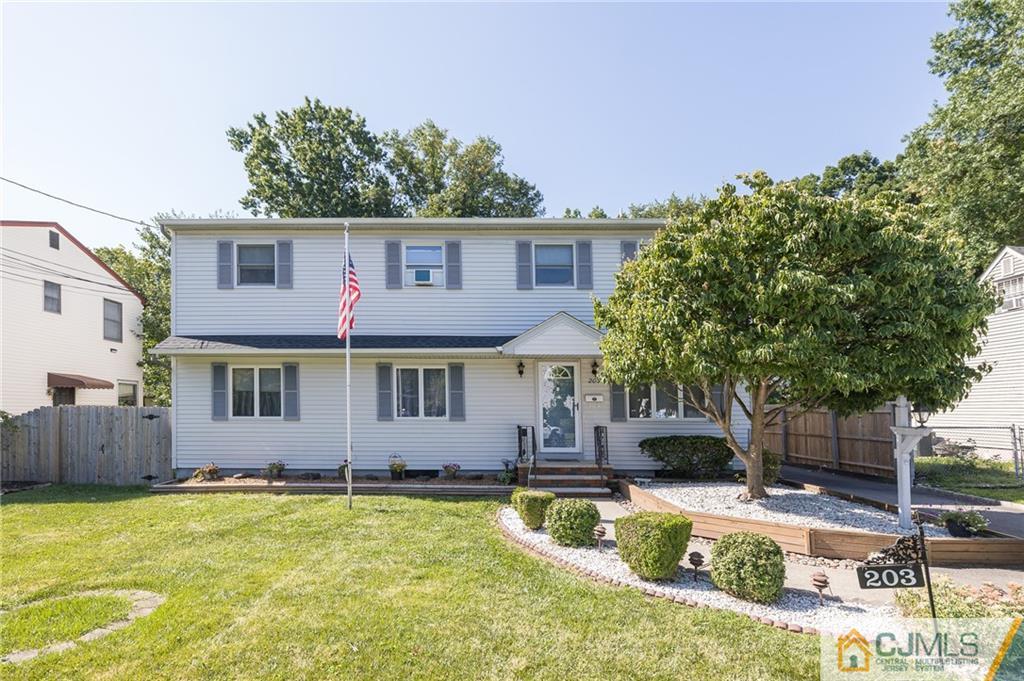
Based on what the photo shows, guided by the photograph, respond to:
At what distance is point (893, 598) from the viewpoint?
5102 mm

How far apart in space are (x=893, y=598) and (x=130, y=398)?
2526cm

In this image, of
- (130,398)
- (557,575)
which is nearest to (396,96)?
(557,575)

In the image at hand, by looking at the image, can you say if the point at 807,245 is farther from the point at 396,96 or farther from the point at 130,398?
the point at 130,398

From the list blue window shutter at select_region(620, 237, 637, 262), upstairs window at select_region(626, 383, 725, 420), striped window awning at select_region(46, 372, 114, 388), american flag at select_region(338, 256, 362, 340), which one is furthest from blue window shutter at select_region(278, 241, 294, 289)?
striped window awning at select_region(46, 372, 114, 388)

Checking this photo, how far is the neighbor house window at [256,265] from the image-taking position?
12.5m

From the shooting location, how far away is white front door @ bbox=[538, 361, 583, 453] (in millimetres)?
12117

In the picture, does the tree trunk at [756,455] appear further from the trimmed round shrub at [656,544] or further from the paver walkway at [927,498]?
the trimmed round shrub at [656,544]

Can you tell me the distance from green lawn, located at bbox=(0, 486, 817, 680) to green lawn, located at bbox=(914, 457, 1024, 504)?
9.05 m

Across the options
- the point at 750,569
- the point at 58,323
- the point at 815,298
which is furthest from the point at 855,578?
the point at 58,323

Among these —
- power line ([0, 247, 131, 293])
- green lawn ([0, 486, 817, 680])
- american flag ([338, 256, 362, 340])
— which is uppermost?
power line ([0, 247, 131, 293])

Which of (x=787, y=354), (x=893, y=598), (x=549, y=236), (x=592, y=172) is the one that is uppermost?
(x=592, y=172)

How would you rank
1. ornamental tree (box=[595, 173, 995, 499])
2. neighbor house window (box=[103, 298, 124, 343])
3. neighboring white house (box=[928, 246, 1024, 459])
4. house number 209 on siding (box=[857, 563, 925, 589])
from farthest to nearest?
neighbor house window (box=[103, 298, 124, 343]) → neighboring white house (box=[928, 246, 1024, 459]) → ornamental tree (box=[595, 173, 995, 499]) → house number 209 on siding (box=[857, 563, 925, 589])

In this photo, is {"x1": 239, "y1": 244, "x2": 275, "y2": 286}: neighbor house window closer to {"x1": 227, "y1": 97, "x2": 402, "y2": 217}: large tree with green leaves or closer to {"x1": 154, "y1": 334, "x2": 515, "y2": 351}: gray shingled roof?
{"x1": 154, "y1": 334, "x2": 515, "y2": 351}: gray shingled roof

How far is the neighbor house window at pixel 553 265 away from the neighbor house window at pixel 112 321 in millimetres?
17450
